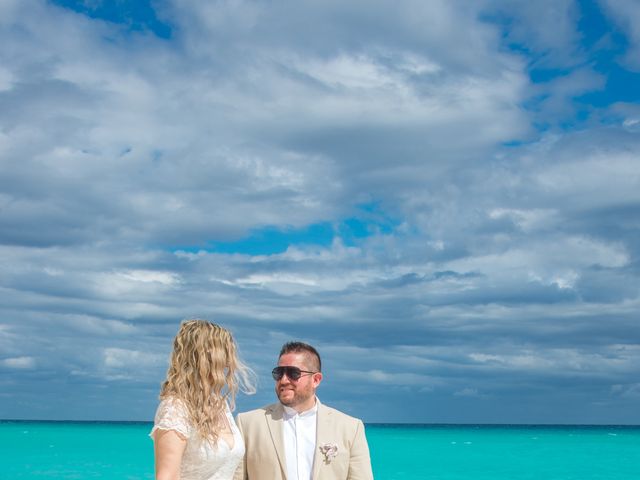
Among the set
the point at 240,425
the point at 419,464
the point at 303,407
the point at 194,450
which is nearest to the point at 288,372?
the point at 303,407

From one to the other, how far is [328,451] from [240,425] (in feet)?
2.13

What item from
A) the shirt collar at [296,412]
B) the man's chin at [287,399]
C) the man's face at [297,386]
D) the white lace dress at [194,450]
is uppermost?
the man's face at [297,386]

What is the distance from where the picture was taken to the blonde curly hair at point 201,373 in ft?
15.8

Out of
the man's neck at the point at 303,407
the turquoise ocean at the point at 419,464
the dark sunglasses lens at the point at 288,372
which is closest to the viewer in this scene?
the dark sunglasses lens at the point at 288,372

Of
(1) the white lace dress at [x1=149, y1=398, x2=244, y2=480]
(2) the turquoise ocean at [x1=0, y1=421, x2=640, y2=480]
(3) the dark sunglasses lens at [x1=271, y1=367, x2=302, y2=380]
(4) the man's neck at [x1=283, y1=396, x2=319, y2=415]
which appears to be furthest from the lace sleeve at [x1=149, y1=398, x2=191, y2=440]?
(2) the turquoise ocean at [x1=0, y1=421, x2=640, y2=480]

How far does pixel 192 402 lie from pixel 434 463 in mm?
42535

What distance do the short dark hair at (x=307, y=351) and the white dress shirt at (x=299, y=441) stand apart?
14.3 inches

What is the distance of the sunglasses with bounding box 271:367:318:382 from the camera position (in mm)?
6023

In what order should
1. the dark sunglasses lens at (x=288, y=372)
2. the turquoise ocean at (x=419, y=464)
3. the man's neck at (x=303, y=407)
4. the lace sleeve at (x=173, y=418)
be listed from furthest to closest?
the turquoise ocean at (x=419, y=464) → the man's neck at (x=303, y=407) → the dark sunglasses lens at (x=288, y=372) → the lace sleeve at (x=173, y=418)

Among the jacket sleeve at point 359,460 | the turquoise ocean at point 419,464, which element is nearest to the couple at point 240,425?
the jacket sleeve at point 359,460

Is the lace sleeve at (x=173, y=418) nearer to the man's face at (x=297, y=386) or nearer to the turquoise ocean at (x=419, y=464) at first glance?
the man's face at (x=297, y=386)

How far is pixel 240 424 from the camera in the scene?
6.30 m

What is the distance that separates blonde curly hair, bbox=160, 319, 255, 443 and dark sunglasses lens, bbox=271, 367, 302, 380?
1.10 metres

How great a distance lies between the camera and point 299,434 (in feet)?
20.4
